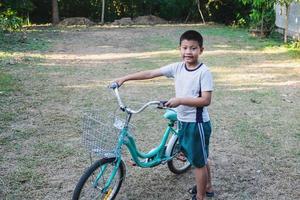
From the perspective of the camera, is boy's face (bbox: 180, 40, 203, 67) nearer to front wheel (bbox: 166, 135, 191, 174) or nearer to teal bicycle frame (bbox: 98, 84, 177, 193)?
teal bicycle frame (bbox: 98, 84, 177, 193)

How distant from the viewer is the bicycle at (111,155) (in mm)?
2793

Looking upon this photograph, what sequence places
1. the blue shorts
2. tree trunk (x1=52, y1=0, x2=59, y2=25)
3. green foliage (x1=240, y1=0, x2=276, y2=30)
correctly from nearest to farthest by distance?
the blue shorts → green foliage (x1=240, y1=0, x2=276, y2=30) → tree trunk (x1=52, y1=0, x2=59, y2=25)

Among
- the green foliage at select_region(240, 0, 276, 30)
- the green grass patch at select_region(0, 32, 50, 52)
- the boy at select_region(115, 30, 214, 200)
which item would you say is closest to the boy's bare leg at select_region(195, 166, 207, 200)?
the boy at select_region(115, 30, 214, 200)

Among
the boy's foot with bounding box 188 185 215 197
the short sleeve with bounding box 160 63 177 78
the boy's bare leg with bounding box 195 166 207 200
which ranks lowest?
the boy's foot with bounding box 188 185 215 197

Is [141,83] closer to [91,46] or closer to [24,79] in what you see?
[24,79]

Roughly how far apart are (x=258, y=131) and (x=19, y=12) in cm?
1477

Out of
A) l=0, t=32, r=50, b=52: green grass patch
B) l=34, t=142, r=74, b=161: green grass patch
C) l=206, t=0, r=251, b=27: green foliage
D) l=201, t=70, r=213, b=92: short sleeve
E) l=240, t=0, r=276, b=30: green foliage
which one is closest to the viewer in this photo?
l=201, t=70, r=213, b=92: short sleeve

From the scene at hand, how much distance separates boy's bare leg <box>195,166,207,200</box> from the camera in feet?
10.2

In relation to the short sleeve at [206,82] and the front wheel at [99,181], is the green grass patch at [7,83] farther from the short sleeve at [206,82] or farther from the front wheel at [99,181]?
the short sleeve at [206,82]

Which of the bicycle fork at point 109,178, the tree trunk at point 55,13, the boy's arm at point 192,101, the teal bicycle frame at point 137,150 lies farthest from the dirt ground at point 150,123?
the tree trunk at point 55,13

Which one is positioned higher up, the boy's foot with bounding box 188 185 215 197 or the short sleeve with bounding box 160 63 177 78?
the short sleeve with bounding box 160 63 177 78

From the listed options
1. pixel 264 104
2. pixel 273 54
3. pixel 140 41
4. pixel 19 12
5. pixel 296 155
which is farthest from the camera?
pixel 19 12

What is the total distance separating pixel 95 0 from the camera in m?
19.7

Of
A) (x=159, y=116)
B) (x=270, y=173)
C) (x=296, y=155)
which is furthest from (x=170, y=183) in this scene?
(x=159, y=116)
